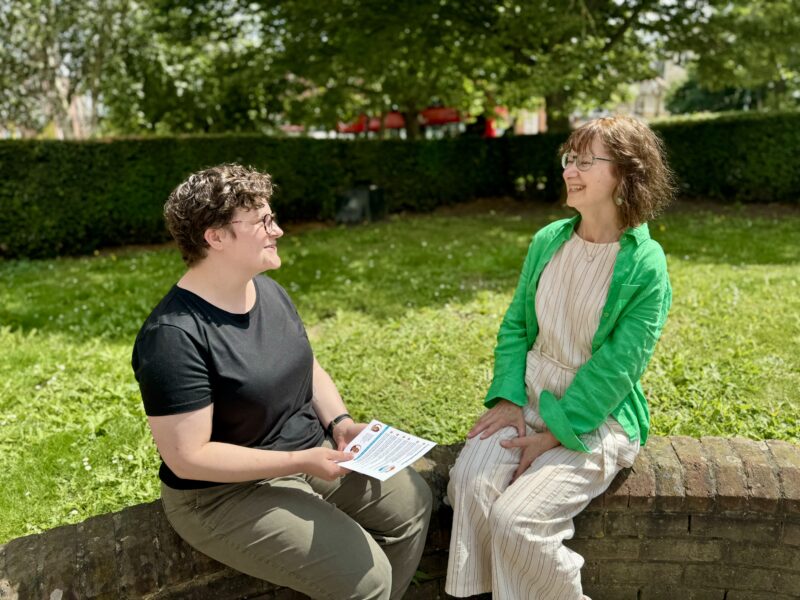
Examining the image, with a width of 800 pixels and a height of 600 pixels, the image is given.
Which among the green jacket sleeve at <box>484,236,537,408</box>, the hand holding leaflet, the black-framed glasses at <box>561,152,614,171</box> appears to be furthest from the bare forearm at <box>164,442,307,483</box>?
the black-framed glasses at <box>561,152,614,171</box>

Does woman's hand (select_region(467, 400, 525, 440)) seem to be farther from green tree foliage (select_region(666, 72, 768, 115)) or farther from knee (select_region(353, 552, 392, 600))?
green tree foliage (select_region(666, 72, 768, 115))

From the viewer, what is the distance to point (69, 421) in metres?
4.08

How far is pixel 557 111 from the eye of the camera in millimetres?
12008

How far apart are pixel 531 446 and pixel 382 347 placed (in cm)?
278

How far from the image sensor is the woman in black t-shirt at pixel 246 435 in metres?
1.95

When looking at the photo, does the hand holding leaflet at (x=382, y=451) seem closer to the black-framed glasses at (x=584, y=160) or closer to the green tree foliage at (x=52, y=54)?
the black-framed glasses at (x=584, y=160)

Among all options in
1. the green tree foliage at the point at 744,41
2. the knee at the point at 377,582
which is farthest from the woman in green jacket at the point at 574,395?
the green tree foliage at the point at 744,41

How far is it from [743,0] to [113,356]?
1172 centimetres

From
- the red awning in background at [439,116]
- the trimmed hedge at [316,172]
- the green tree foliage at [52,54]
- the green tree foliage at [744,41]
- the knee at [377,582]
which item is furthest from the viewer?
the red awning in background at [439,116]

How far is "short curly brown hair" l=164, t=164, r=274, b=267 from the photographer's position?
2113 millimetres

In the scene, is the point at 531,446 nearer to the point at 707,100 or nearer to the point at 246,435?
the point at 246,435

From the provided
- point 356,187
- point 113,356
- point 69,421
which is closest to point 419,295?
point 113,356

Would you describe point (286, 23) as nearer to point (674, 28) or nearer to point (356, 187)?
point (356, 187)

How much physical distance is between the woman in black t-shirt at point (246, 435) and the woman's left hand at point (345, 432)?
0.52ft
